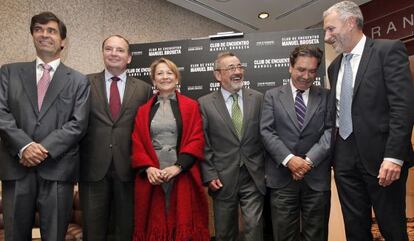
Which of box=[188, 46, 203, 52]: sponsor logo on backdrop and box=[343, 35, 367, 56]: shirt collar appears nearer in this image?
box=[343, 35, 367, 56]: shirt collar

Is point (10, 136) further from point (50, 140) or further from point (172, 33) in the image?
point (172, 33)

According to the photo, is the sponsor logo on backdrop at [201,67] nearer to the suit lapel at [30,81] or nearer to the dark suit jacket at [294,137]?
the dark suit jacket at [294,137]

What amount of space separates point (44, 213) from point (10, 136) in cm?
47

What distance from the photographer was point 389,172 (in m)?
1.77

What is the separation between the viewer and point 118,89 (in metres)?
2.53

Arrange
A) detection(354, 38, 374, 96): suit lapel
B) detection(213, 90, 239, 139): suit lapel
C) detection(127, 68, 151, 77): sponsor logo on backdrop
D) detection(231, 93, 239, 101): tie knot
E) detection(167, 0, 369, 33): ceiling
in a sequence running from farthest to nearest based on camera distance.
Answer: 1. detection(167, 0, 369, 33): ceiling
2. detection(127, 68, 151, 77): sponsor logo on backdrop
3. detection(231, 93, 239, 101): tie knot
4. detection(213, 90, 239, 139): suit lapel
5. detection(354, 38, 374, 96): suit lapel

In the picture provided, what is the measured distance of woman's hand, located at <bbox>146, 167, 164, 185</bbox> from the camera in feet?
7.21

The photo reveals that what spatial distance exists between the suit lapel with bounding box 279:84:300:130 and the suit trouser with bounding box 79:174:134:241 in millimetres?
1124

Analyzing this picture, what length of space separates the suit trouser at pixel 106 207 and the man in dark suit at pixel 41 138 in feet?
0.48

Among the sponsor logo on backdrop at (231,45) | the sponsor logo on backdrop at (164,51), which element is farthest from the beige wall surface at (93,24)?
the sponsor logo on backdrop at (231,45)

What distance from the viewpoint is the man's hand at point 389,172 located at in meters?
1.77

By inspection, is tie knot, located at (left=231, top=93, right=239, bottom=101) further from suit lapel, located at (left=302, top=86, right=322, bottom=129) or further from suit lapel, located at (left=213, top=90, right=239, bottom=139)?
suit lapel, located at (left=302, top=86, right=322, bottom=129)

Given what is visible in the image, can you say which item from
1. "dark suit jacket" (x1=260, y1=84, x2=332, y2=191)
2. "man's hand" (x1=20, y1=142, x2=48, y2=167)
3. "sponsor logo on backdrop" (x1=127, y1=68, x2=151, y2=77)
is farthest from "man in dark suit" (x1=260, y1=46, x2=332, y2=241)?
"sponsor logo on backdrop" (x1=127, y1=68, x2=151, y2=77)

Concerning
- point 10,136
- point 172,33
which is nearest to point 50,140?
point 10,136
